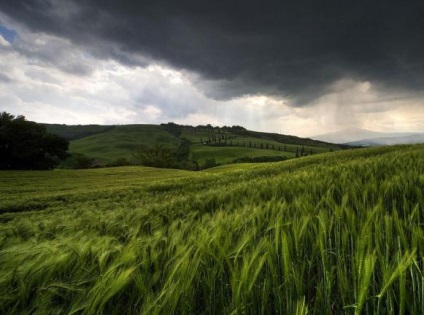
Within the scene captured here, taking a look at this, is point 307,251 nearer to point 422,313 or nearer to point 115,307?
point 422,313

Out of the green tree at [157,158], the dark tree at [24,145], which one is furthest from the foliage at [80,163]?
the dark tree at [24,145]

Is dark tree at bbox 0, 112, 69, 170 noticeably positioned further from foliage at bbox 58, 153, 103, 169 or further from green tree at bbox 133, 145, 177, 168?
green tree at bbox 133, 145, 177, 168

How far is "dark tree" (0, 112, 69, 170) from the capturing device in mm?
55156

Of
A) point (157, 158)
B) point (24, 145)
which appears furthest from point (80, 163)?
point (24, 145)

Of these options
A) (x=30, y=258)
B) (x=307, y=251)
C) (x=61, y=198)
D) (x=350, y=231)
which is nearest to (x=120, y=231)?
(x=30, y=258)

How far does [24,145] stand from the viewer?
56375mm

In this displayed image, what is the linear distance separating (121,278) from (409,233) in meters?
1.72

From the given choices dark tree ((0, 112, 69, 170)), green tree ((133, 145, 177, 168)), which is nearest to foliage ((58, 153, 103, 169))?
green tree ((133, 145, 177, 168))

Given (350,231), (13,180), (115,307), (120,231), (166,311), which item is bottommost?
(13,180)

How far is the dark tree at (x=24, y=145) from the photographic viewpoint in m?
55.2

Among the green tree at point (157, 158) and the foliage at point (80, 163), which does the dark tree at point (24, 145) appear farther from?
the green tree at point (157, 158)

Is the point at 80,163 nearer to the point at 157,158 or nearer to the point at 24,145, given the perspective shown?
the point at 157,158

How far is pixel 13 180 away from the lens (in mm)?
40219

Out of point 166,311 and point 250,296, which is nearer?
point 166,311
